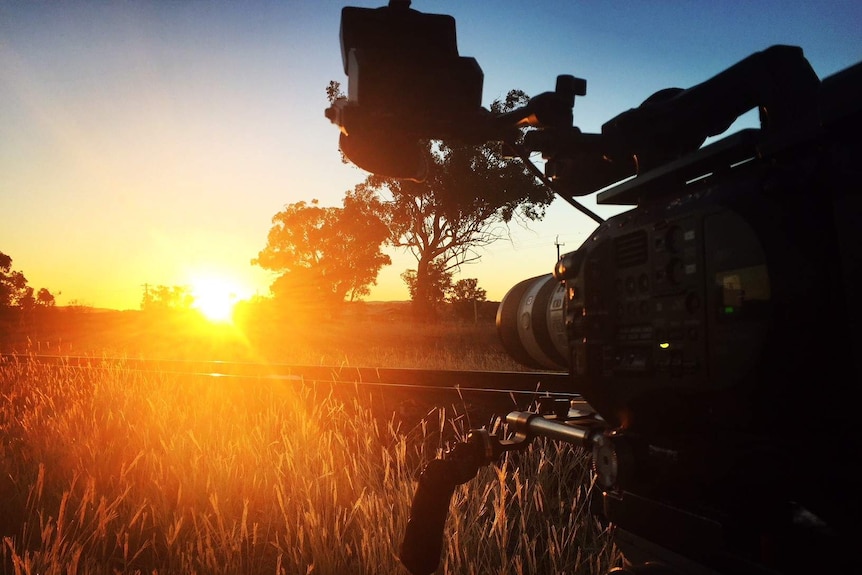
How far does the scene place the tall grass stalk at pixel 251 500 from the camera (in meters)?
2.42

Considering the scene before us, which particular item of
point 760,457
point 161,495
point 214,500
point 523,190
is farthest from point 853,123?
point 523,190

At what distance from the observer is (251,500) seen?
125 inches

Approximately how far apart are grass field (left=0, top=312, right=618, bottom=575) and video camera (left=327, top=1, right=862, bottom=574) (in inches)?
38.9

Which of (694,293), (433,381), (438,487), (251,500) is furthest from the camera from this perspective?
(433,381)

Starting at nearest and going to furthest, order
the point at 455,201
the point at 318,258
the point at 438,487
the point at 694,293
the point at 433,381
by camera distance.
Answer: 1. the point at 694,293
2. the point at 438,487
3. the point at 433,381
4. the point at 455,201
5. the point at 318,258

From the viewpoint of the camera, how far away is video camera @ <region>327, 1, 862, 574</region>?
1.01 m

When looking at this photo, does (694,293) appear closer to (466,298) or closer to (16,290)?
(466,298)

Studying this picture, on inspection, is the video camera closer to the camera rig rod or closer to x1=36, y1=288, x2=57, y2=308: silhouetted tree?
the camera rig rod

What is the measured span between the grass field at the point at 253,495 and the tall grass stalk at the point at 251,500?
0.01m

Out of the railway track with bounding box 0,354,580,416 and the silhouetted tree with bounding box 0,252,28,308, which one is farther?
the silhouetted tree with bounding box 0,252,28,308

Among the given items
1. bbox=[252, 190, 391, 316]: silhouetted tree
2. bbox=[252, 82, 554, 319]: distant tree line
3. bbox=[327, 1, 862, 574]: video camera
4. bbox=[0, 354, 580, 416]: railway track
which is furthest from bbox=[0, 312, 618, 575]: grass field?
bbox=[252, 190, 391, 316]: silhouetted tree

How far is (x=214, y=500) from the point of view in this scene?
2.56 m

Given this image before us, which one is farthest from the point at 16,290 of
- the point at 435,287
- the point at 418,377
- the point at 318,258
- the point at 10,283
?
the point at 418,377

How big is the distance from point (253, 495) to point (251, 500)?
0.07m
